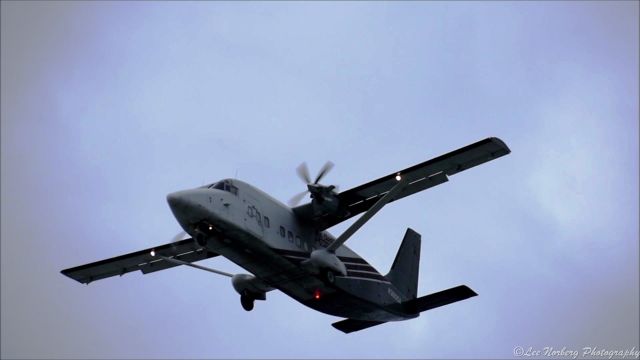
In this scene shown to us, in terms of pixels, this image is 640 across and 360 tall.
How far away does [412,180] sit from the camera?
2609cm

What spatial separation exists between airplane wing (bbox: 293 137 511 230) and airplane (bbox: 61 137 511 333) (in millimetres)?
29

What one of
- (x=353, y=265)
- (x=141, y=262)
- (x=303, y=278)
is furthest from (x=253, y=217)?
(x=141, y=262)

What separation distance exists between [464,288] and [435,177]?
3381 mm

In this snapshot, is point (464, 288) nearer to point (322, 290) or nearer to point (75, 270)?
point (322, 290)

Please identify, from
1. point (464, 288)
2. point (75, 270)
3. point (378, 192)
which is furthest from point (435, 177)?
point (75, 270)

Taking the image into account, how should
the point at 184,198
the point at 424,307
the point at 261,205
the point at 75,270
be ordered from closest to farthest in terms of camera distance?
the point at 184,198, the point at 261,205, the point at 424,307, the point at 75,270

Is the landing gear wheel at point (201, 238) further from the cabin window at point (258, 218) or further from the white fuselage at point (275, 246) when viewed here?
the cabin window at point (258, 218)

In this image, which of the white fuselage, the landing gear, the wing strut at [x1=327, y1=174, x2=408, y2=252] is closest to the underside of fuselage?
the white fuselage

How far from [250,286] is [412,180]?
602 cm

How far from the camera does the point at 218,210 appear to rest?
2355 centimetres

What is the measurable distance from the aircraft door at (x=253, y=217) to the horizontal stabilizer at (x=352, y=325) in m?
5.52

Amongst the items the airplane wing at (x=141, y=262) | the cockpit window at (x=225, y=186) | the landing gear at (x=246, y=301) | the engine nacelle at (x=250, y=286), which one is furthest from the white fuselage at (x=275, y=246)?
the airplane wing at (x=141, y=262)

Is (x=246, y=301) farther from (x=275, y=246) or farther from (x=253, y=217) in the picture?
(x=253, y=217)

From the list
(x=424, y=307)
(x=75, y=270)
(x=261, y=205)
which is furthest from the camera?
(x=75, y=270)
